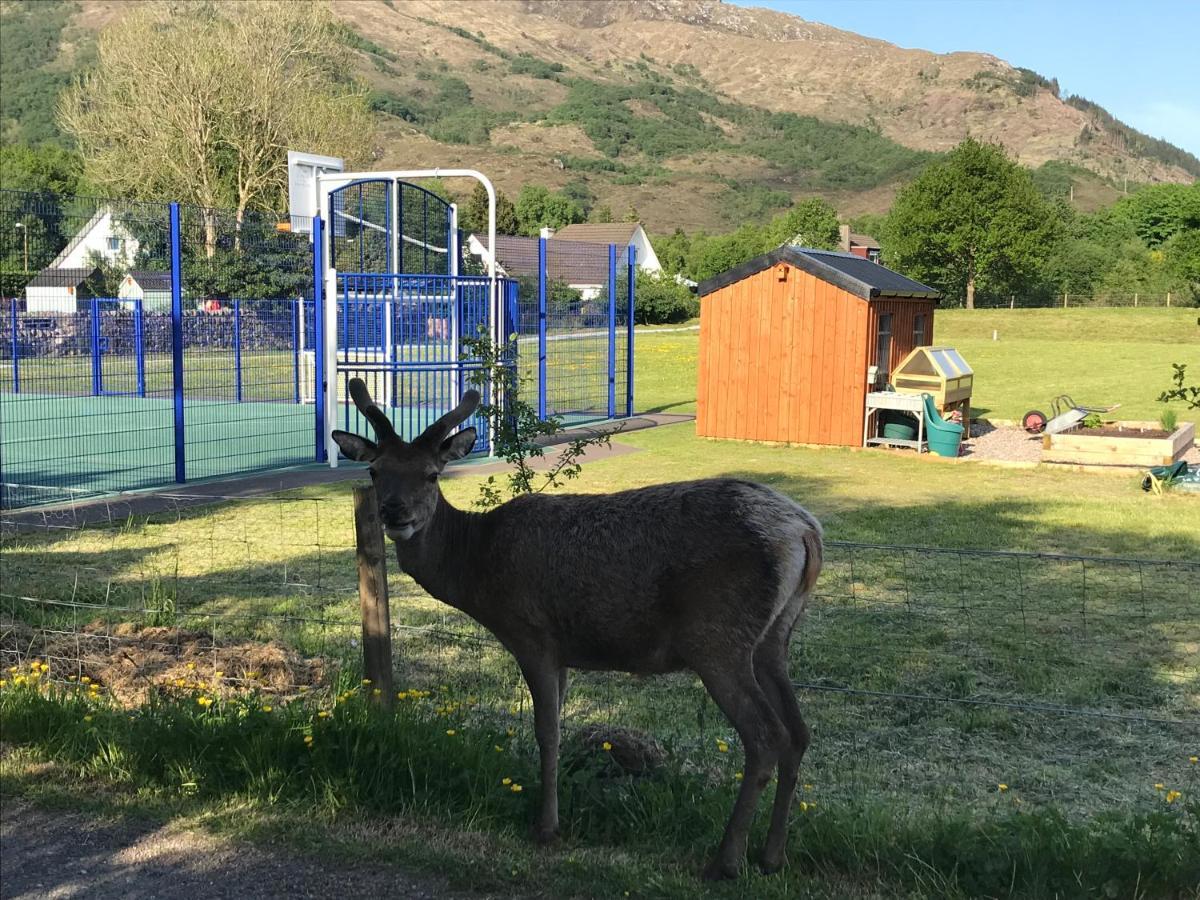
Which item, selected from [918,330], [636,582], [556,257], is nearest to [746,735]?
[636,582]

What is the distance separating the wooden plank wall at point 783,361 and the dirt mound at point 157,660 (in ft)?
48.1

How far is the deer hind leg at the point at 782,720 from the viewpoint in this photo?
492cm

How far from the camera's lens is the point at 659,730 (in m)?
6.95

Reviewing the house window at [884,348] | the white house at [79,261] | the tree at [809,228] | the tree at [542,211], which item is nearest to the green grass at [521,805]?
the white house at [79,261]

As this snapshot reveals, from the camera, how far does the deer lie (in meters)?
4.88

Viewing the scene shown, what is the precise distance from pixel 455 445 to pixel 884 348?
57.4 feet

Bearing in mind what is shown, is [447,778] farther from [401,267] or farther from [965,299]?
[965,299]

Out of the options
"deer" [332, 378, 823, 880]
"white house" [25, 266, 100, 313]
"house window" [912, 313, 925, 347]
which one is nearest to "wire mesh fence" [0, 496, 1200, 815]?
"deer" [332, 378, 823, 880]

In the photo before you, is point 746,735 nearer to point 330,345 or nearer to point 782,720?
point 782,720

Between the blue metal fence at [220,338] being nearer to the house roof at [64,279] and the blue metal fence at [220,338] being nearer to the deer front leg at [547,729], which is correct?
the house roof at [64,279]

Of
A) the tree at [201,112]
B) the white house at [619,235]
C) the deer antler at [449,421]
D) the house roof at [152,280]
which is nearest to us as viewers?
the deer antler at [449,421]

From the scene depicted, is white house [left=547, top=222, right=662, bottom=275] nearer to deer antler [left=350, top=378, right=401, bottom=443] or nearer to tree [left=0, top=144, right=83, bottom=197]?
tree [left=0, top=144, right=83, bottom=197]

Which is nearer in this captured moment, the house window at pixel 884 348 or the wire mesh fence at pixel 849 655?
the wire mesh fence at pixel 849 655

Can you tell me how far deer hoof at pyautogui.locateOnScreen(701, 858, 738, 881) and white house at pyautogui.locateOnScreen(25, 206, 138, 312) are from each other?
11.5 metres
